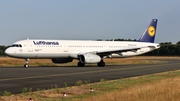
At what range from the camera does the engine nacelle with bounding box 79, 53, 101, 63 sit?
3991cm

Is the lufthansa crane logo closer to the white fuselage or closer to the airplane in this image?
the airplane

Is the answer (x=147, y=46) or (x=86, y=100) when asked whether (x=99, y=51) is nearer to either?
(x=147, y=46)

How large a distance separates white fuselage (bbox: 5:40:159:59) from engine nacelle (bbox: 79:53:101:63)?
50.5 inches

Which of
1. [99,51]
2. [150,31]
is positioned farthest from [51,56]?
[150,31]

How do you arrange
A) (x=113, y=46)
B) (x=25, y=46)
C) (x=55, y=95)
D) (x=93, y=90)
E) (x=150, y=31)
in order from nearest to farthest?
(x=55, y=95), (x=93, y=90), (x=25, y=46), (x=113, y=46), (x=150, y=31)

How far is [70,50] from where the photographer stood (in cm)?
4159

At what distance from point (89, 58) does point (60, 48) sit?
3543mm

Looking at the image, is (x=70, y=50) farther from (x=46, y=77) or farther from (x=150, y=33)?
(x=46, y=77)

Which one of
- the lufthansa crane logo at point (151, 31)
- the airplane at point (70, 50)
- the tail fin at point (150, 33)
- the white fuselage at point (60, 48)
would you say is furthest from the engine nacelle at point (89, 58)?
the lufthansa crane logo at point (151, 31)

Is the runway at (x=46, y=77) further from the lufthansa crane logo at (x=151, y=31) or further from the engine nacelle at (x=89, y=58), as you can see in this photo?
the lufthansa crane logo at (x=151, y=31)

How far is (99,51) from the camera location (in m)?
43.9

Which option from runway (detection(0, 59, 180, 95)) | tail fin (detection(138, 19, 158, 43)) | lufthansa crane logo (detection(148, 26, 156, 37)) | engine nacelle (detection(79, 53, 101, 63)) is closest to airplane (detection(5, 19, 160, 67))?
engine nacelle (detection(79, 53, 101, 63))

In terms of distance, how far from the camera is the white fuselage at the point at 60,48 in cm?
3781

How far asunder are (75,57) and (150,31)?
49.0 feet
